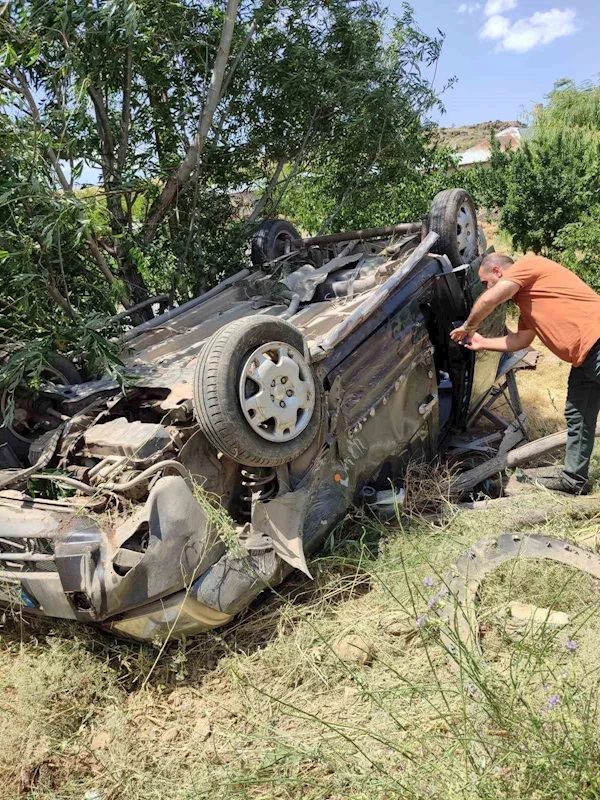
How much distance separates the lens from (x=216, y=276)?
22.1ft

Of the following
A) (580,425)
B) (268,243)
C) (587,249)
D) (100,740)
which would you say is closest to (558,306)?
(580,425)

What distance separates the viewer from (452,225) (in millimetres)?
4414

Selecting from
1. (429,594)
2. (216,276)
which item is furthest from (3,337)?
(216,276)

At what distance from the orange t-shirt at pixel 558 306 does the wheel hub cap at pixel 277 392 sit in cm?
165

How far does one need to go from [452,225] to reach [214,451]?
2.54m

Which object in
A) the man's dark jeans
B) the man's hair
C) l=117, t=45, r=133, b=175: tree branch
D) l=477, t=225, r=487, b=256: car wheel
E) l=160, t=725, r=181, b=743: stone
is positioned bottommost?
l=160, t=725, r=181, b=743: stone

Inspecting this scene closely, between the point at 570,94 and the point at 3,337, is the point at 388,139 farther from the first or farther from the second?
the point at 570,94

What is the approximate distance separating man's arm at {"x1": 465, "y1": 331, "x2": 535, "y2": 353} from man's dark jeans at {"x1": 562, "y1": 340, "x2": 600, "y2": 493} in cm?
36

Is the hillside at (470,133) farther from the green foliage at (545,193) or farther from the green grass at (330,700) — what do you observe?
the green grass at (330,700)

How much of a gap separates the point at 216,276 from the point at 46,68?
2.44m

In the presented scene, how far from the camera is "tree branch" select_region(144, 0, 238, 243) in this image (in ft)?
18.8

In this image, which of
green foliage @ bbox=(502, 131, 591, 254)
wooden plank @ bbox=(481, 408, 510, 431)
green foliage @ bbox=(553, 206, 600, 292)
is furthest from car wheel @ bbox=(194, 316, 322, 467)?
green foliage @ bbox=(502, 131, 591, 254)

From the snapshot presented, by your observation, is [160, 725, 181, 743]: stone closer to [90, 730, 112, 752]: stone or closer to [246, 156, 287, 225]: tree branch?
[90, 730, 112, 752]: stone

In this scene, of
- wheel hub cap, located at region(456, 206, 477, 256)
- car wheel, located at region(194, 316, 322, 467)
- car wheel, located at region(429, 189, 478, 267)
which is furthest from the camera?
wheel hub cap, located at region(456, 206, 477, 256)
